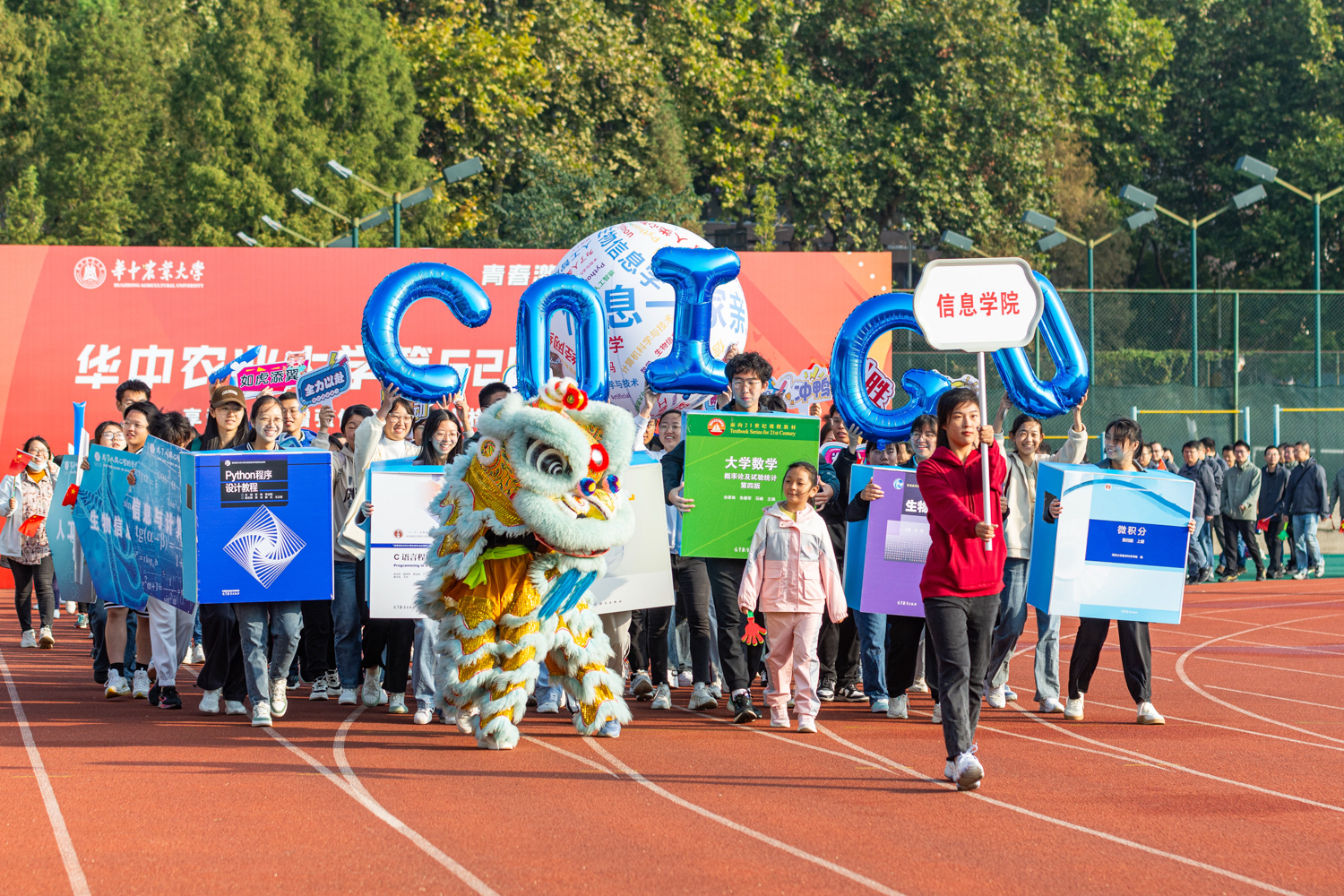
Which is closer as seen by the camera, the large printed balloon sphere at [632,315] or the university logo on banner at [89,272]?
the large printed balloon sphere at [632,315]

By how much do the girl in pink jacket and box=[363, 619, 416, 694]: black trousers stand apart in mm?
1976

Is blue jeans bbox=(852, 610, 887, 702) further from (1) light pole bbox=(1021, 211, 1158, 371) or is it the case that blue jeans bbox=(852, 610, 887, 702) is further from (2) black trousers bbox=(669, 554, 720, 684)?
(1) light pole bbox=(1021, 211, 1158, 371)

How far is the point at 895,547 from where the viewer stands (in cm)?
859

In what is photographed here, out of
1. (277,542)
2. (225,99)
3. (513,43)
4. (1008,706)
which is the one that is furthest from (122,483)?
(513,43)

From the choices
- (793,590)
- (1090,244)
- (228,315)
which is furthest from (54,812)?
(1090,244)

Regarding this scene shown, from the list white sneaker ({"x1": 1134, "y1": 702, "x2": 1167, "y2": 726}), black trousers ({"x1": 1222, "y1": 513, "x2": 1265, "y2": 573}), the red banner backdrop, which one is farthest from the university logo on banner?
black trousers ({"x1": 1222, "y1": 513, "x2": 1265, "y2": 573})

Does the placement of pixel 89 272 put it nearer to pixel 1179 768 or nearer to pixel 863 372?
pixel 863 372

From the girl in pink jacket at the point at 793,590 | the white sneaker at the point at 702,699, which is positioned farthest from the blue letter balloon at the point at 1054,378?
the white sneaker at the point at 702,699

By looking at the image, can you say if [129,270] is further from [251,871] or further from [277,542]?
[251,871]

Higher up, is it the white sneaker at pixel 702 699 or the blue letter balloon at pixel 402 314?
the blue letter balloon at pixel 402 314

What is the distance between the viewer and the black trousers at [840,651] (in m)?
9.02

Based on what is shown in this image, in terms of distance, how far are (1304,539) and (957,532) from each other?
44.9 ft

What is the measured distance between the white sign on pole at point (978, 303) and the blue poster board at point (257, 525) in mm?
3438

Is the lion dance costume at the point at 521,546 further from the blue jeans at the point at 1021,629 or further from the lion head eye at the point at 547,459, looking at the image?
the blue jeans at the point at 1021,629
